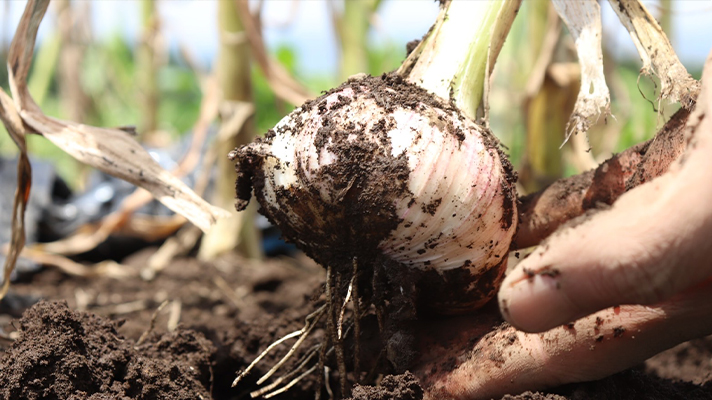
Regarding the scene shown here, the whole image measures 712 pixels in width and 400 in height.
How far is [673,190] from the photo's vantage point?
58 centimetres

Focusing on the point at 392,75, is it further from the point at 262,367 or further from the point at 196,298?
the point at 196,298

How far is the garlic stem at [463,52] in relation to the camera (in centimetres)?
96

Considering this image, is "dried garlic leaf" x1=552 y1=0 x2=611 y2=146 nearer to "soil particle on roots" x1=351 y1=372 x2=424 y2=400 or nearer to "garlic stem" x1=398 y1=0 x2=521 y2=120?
"garlic stem" x1=398 y1=0 x2=521 y2=120

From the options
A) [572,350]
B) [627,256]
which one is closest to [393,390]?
[572,350]

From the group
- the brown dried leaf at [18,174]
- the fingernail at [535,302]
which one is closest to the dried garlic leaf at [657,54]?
the fingernail at [535,302]

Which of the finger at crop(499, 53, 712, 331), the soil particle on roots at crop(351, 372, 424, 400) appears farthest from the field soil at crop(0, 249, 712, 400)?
the finger at crop(499, 53, 712, 331)

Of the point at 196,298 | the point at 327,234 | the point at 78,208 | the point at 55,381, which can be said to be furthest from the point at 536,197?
the point at 78,208

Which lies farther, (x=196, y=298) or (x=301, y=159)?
(x=196, y=298)

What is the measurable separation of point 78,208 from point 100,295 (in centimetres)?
77

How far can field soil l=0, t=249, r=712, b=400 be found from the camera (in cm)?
81

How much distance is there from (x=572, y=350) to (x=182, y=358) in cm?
62

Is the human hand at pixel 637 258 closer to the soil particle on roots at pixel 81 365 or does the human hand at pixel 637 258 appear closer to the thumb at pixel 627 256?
the thumb at pixel 627 256

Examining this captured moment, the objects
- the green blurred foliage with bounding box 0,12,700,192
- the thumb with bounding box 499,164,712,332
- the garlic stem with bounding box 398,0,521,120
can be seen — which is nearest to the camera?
the thumb with bounding box 499,164,712,332

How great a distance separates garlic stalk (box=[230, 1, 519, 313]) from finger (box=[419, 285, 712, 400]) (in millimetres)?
116
